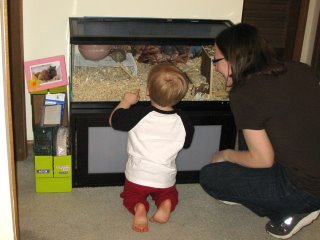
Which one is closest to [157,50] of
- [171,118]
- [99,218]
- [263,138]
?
[171,118]

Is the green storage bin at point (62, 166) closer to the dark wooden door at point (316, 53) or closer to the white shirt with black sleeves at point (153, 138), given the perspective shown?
the white shirt with black sleeves at point (153, 138)

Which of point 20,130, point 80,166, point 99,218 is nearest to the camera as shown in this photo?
point 99,218

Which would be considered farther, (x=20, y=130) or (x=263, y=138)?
(x=20, y=130)

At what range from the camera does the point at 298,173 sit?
1.91 meters

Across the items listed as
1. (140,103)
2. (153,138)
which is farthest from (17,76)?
(153,138)

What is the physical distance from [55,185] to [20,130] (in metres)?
0.42

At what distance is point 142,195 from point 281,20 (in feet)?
6.04

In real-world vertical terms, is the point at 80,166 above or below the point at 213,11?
below

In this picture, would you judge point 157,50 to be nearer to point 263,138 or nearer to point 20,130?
point 263,138

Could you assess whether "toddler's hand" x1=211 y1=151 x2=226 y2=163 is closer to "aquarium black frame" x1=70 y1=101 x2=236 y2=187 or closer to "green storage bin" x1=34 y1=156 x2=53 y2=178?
"aquarium black frame" x1=70 y1=101 x2=236 y2=187

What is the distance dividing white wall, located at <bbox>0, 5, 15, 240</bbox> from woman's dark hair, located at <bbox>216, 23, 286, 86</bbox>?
90cm

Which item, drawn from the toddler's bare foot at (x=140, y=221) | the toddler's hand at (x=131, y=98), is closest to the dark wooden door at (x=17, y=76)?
the toddler's hand at (x=131, y=98)

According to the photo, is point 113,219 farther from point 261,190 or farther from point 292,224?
point 292,224

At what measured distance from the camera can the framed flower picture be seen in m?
2.40
